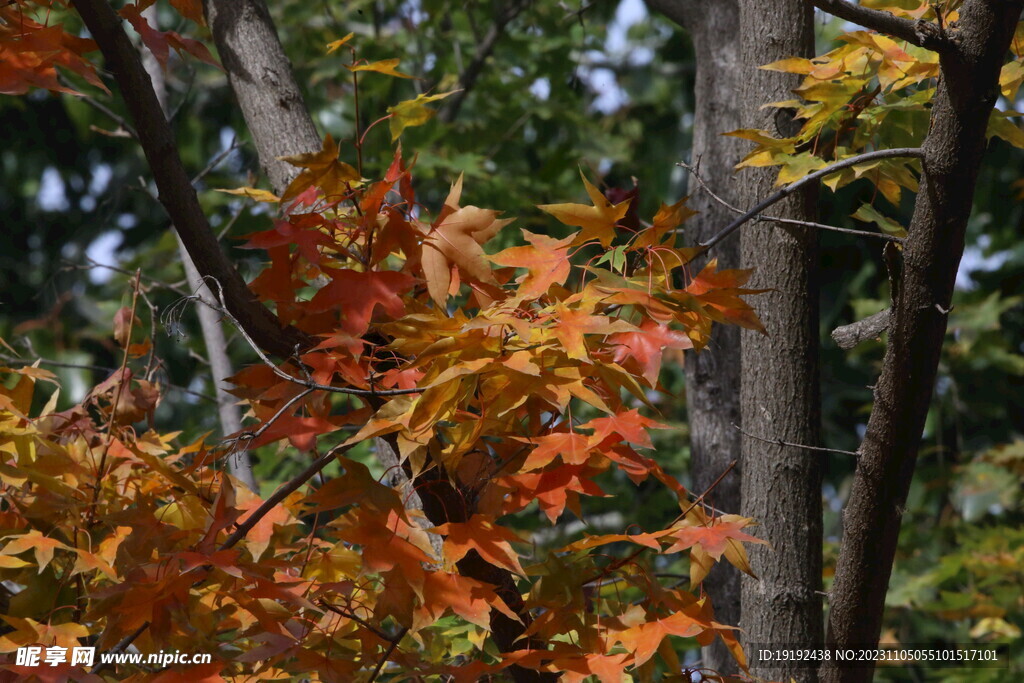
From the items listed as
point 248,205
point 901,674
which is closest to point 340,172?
point 248,205

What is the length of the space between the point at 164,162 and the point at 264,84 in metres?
0.67

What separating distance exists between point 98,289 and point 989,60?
533cm

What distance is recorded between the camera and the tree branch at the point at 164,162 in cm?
130

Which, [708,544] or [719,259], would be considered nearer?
[708,544]

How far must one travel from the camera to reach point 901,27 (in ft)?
3.97

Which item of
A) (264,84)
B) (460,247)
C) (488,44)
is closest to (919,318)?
(460,247)

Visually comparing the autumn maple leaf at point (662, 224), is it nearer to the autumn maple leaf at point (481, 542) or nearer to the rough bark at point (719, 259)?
the autumn maple leaf at point (481, 542)

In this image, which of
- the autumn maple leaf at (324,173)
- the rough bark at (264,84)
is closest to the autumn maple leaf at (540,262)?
the autumn maple leaf at (324,173)

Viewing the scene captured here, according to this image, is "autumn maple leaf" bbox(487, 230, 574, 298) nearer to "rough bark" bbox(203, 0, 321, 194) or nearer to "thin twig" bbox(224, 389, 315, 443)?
"thin twig" bbox(224, 389, 315, 443)

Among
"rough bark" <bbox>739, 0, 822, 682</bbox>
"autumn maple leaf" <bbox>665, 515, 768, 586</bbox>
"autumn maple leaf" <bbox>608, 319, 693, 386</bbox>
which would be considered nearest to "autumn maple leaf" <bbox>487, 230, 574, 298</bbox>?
"autumn maple leaf" <bbox>608, 319, 693, 386</bbox>

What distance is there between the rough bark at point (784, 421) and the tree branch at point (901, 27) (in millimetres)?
476

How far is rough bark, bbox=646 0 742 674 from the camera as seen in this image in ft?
6.99

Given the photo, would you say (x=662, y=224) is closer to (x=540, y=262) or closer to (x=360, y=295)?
(x=540, y=262)

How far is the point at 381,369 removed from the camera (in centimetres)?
138
